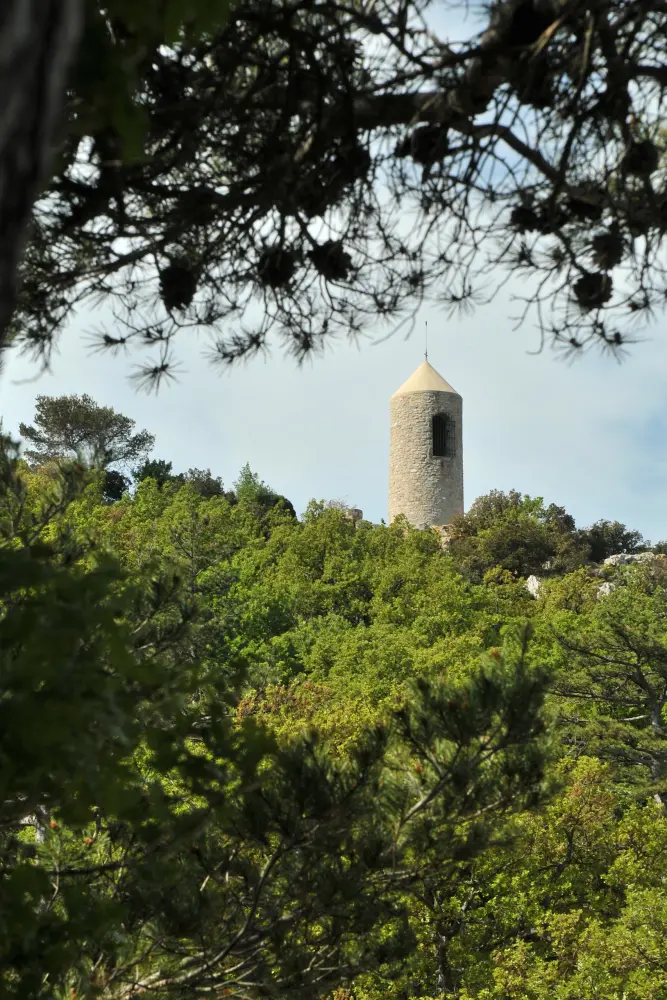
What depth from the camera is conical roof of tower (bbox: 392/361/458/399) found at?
45.7 m

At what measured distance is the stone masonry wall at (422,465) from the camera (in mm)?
44312

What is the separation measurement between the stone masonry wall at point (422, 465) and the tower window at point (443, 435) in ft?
0.68

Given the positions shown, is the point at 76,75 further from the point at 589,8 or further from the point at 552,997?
the point at 552,997

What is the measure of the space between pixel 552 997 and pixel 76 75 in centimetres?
1224

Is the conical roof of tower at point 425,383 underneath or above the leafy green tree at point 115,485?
above

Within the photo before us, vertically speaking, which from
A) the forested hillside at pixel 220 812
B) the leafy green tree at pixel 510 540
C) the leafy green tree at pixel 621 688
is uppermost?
the leafy green tree at pixel 510 540

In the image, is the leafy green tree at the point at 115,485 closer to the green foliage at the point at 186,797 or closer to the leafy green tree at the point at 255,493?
the leafy green tree at the point at 255,493

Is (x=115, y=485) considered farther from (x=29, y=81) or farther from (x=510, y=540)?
(x=29, y=81)

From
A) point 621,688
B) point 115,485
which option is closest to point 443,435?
point 115,485

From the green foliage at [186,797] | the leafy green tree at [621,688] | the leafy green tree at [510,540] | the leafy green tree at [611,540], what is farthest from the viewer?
the leafy green tree at [611,540]

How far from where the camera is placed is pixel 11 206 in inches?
36.3

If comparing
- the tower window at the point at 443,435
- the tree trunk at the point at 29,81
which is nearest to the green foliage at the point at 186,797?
the tree trunk at the point at 29,81

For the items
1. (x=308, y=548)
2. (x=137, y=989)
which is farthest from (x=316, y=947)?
(x=308, y=548)

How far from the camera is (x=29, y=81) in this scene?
2.81ft
